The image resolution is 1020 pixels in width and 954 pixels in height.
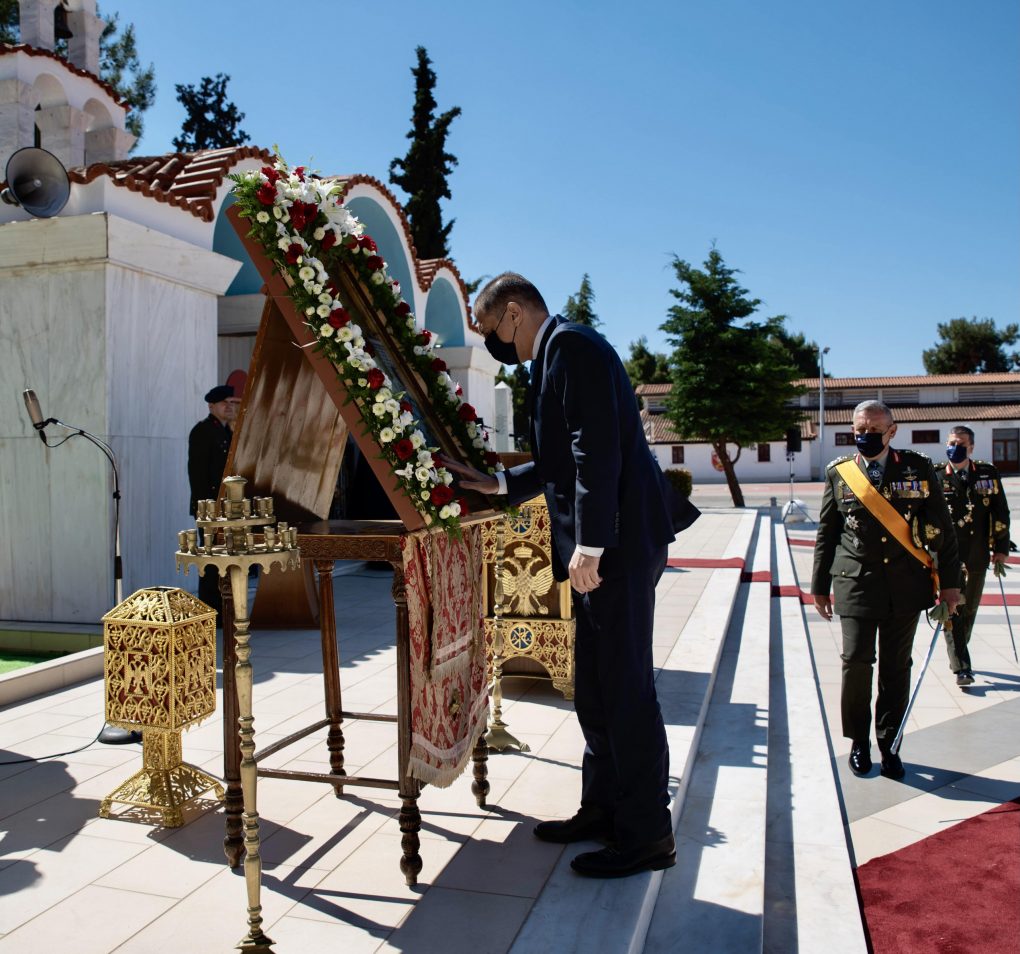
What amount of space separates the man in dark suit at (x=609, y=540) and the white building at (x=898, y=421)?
148ft

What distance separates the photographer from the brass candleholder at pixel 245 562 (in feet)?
8.10

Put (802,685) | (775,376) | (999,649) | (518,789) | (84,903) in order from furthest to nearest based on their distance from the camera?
(775,376), (999,649), (802,685), (518,789), (84,903)

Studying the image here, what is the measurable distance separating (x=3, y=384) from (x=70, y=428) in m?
0.87

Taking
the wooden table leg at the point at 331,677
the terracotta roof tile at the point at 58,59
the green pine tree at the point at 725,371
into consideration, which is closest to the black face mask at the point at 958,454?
the wooden table leg at the point at 331,677

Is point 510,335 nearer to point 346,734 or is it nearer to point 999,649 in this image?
point 346,734

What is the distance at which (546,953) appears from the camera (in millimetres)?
2414

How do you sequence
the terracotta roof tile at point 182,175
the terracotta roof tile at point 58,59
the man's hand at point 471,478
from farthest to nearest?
the terracotta roof tile at point 58,59
the terracotta roof tile at point 182,175
the man's hand at point 471,478

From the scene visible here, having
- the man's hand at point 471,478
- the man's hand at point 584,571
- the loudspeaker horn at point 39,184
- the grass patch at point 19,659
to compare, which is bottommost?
the grass patch at point 19,659

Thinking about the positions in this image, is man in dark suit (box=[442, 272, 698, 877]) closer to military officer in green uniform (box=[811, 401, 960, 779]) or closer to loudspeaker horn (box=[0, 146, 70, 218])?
military officer in green uniform (box=[811, 401, 960, 779])

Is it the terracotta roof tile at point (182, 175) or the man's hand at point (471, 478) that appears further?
the terracotta roof tile at point (182, 175)

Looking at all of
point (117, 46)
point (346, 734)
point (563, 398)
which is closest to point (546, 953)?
point (563, 398)

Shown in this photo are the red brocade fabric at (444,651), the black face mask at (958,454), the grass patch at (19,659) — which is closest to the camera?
the red brocade fabric at (444,651)

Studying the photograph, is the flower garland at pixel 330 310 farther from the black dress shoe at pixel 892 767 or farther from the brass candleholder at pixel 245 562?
the black dress shoe at pixel 892 767

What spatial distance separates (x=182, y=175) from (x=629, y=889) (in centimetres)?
821
